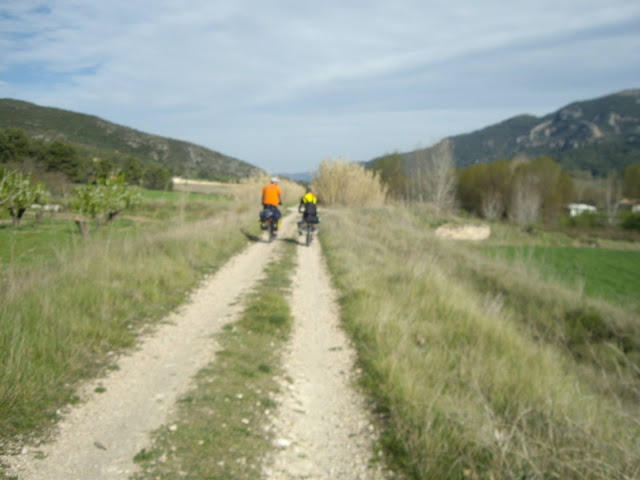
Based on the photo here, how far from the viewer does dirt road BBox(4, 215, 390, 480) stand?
2842 millimetres

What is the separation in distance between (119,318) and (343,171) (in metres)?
25.1

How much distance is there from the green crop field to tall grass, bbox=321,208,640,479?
14.4ft

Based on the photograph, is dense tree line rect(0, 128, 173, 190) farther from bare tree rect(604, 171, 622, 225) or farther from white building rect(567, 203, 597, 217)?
bare tree rect(604, 171, 622, 225)

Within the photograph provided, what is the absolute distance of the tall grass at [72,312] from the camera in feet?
11.1

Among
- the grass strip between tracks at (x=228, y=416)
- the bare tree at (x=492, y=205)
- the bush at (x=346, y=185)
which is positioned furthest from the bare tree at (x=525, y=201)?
the grass strip between tracks at (x=228, y=416)

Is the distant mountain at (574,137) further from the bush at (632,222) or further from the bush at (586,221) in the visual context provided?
the bush at (632,222)

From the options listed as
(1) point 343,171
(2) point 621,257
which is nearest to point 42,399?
(1) point 343,171

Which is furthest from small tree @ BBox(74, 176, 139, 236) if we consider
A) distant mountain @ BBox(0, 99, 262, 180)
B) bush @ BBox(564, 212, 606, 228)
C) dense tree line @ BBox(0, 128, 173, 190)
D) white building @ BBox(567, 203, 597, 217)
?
white building @ BBox(567, 203, 597, 217)

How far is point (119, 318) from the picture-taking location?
5387 mm

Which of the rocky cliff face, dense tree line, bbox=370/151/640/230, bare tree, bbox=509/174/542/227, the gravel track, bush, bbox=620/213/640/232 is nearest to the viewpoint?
the gravel track

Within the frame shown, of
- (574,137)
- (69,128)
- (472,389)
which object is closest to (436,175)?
(69,128)

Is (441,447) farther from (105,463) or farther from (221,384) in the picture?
(105,463)

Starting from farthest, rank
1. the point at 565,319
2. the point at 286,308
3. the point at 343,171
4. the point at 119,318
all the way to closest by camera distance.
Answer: the point at 343,171 → the point at 565,319 → the point at 286,308 → the point at 119,318

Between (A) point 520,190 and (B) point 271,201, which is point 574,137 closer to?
(A) point 520,190
